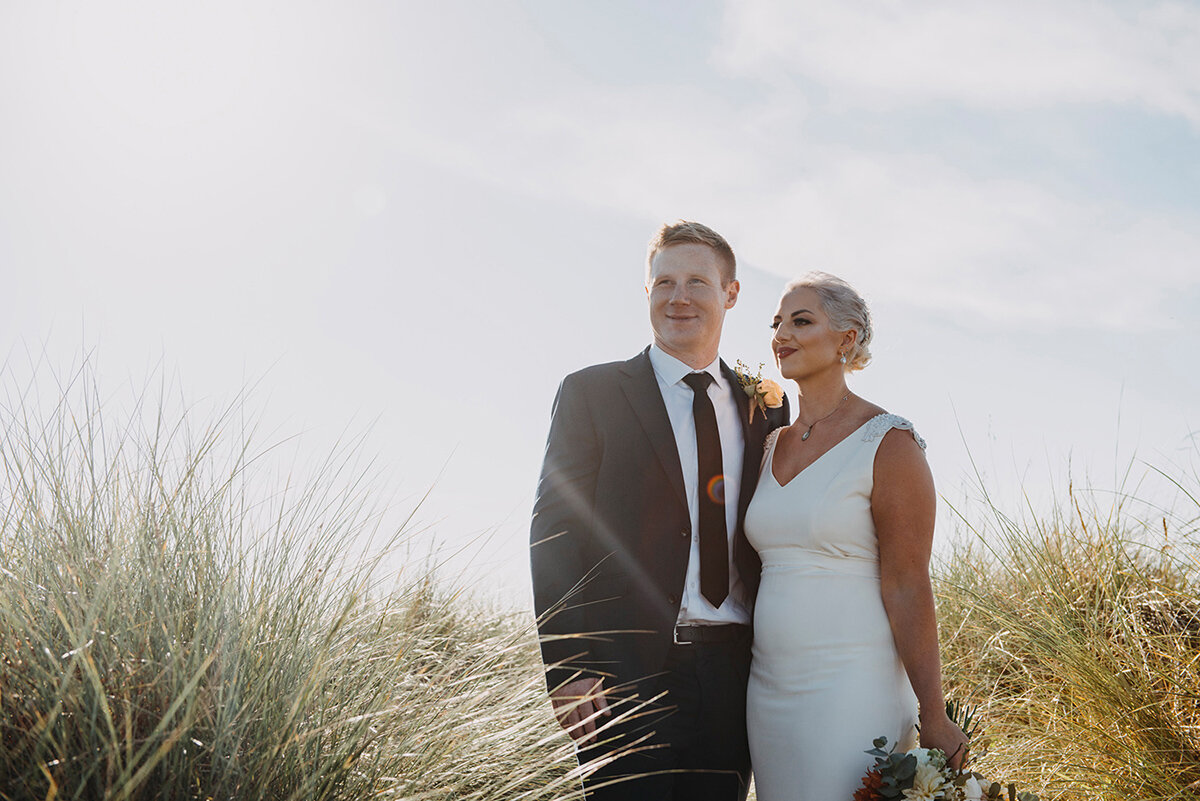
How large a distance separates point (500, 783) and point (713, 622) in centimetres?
90

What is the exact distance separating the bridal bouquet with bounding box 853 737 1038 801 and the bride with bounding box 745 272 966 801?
13 cm

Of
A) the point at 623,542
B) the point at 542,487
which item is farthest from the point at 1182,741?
the point at 542,487

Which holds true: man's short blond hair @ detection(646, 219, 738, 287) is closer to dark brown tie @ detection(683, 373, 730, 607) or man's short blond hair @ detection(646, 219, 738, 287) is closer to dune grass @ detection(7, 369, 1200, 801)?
dark brown tie @ detection(683, 373, 730, 607)

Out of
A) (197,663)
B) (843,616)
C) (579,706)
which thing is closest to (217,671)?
(197,663)

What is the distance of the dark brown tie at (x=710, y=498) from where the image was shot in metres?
3.11

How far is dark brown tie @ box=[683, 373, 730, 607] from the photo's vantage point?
122 inches

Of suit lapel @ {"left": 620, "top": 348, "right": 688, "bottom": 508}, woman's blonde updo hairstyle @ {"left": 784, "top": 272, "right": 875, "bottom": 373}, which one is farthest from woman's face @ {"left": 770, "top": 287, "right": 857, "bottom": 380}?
suit lapel @ {"left": 620, "top": 348, "right": 688, "bottom": 508}

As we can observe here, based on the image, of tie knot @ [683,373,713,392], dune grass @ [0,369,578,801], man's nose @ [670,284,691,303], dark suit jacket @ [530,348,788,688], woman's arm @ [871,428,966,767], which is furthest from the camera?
man's nose @ [670,284,691,303]

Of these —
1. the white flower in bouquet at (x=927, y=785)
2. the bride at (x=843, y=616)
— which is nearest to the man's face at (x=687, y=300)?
the bride at (x=843, y=616)

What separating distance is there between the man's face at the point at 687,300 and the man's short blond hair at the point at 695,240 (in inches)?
1.2

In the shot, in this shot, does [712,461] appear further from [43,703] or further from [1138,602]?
[1138,602]

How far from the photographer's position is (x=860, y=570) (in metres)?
3.08

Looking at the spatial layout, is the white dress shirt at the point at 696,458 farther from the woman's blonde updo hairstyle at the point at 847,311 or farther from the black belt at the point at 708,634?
the woman's blonde updo hairstyle at the point at 847,311

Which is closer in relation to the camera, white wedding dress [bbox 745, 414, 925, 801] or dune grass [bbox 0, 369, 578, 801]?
dune grass [bbox 0, 369, 578, 801]
